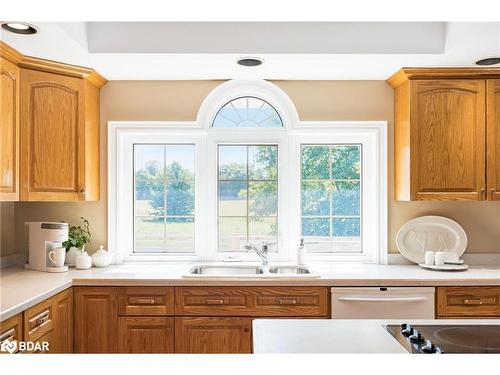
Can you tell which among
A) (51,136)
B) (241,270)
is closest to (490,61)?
(241,270)

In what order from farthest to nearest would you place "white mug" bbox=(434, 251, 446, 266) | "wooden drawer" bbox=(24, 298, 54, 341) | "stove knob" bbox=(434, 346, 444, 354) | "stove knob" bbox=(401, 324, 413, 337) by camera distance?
"white mug" bbox=(434, 251, 446, 266)
"wooden drawer" bbox=(24, 298, 54, 341)
"stove knob" bbox=(401, 324, 413, 337)
"stove knob" bbox=(434, 346, 444, 354)

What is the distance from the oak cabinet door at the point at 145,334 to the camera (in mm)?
2656

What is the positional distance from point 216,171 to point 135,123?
668 millimetres

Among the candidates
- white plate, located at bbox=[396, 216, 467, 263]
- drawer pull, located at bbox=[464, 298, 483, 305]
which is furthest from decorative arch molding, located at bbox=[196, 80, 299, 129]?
drawer pull, located at bbox=[464, 298, 483, 305]

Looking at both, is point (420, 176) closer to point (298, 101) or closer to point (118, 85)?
point (298, 101)

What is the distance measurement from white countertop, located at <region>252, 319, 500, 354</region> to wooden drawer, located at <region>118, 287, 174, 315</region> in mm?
1130

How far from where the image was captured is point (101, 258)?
3.11m

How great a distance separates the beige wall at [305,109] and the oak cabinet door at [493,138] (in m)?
0.34

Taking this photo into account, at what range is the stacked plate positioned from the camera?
127 inches

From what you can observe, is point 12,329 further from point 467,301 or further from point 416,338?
point 467,301

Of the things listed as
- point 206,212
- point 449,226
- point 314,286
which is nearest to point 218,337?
point 314,286

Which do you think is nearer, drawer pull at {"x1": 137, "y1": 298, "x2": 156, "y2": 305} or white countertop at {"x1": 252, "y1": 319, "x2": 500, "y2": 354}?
white countertop at {"x1": 252, "y1": 319, "x2": 500, "y2": 354}

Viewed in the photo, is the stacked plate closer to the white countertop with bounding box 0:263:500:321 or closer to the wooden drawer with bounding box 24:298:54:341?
the white countertop with bounding box 0:263:500:321
